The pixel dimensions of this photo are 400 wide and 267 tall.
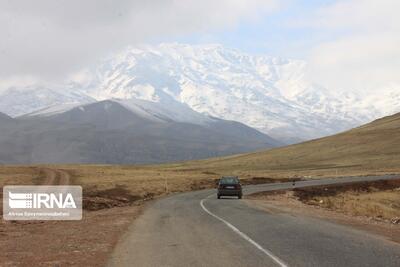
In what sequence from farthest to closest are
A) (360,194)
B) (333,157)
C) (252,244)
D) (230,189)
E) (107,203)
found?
(333,157) < (360,194) < (230,189) < (107,203) < (252,244)

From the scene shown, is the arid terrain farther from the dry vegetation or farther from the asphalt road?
the asphalt road

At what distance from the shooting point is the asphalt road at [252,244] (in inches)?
565

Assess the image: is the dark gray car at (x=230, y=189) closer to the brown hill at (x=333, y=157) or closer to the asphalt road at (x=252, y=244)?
the asphalt road at (x=252, y=244)

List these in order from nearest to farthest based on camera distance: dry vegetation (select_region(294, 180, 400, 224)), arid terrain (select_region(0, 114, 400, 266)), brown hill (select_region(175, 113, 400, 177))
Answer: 1. arid terrain (select_region(0, 114, 400, 266))
2. dry vegetation (select_region(294, 180, 400, 224))
3. brown hill (select_region(175, 113, 400, 177))

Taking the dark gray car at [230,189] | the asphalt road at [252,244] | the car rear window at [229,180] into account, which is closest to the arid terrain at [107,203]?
the asphalt road at [252,244]

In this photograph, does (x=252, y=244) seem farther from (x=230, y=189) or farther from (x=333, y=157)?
(x=333, y=157)

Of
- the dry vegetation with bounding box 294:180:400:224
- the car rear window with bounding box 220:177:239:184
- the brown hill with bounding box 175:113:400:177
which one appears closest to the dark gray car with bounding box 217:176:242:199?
the car rear window with bounding box 220:177:239:184

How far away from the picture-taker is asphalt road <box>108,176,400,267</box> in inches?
565

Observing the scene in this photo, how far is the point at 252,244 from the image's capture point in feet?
56.5

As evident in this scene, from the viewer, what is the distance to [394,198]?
58656 millimetres

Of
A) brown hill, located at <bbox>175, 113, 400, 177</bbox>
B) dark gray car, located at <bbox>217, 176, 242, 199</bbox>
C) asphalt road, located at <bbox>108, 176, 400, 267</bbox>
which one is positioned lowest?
asphalt road, located at <bbox>108, 176, 400, 267</bbox>

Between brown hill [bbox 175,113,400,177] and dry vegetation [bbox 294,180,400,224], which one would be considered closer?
dry vegetation [bbox 294,180,400,224]

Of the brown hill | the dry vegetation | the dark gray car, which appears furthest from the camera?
the brown hill

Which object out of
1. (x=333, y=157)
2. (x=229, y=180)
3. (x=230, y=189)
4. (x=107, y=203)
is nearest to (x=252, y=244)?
(x=107, y=203)
